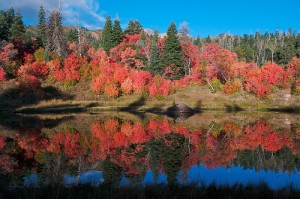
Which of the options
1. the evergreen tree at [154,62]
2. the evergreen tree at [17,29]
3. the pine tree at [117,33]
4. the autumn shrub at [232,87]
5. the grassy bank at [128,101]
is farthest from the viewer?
the pine tree at [117,33]

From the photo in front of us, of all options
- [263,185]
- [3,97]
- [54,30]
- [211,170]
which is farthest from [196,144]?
[54,30]

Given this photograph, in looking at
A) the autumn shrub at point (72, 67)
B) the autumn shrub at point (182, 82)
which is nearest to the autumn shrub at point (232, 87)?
the autumn shrub at point (182, 82)

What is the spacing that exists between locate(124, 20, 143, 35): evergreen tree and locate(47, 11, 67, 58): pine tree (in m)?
26.9

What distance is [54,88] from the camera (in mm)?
75438

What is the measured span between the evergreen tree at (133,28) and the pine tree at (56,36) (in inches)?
1058

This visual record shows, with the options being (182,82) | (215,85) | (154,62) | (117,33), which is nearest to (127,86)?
(154,62)

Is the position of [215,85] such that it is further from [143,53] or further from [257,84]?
[143,53]

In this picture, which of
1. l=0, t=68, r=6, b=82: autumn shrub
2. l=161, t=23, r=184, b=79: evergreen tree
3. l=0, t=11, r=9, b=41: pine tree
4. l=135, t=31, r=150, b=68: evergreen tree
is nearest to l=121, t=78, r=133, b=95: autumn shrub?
l=161, t=23, r=184, b=79: evergreen tree

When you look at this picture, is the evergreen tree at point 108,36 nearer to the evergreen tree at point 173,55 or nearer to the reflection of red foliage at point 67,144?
the evergreen tree at point 173,55

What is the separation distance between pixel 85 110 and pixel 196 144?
144 feet

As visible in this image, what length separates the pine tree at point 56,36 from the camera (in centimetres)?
8538

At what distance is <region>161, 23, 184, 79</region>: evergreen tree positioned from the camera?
83.8m

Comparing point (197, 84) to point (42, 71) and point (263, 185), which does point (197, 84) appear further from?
point (263, 185)

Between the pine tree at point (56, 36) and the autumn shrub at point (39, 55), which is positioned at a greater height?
the pine tree at point (56, 36)
